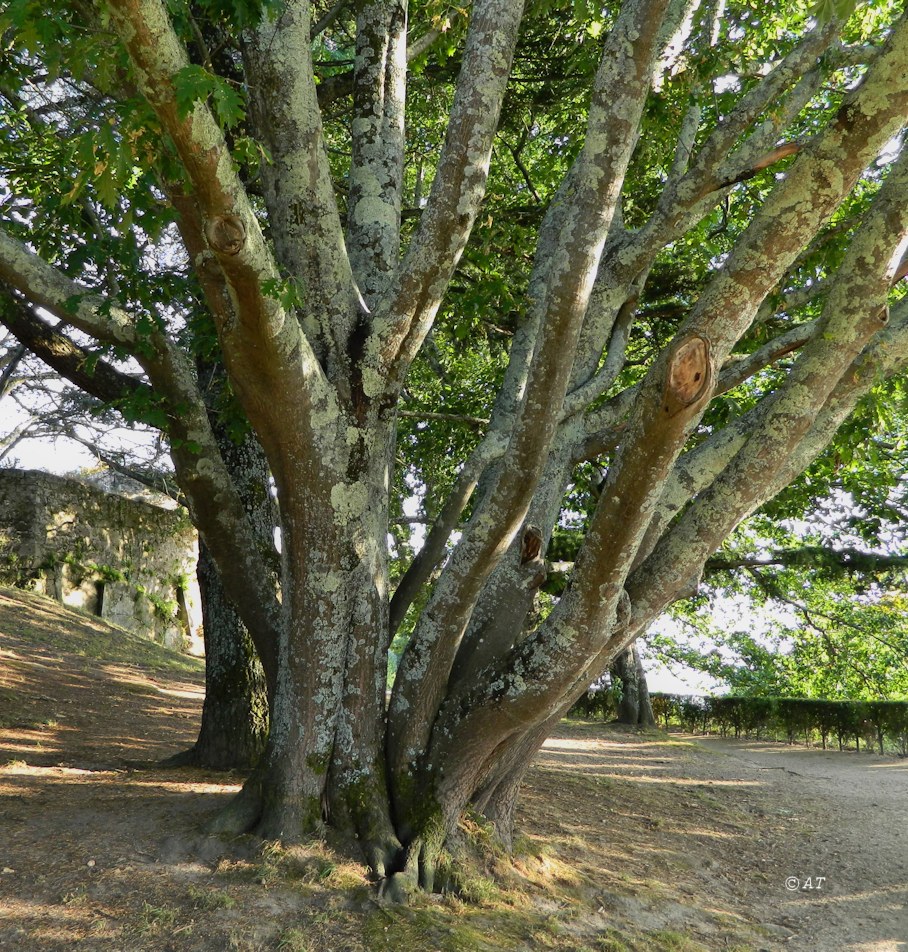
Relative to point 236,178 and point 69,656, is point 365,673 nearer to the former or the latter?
point 236,178

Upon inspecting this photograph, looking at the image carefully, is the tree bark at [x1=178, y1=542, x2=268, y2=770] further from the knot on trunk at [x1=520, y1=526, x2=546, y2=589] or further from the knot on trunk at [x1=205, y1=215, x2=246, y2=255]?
the knot on trunk at [x1=205, y1=215, x2=246, y2=255]

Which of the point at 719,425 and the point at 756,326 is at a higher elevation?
the point at 756,326

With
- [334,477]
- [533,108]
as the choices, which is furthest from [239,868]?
[533,108]

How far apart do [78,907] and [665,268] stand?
769 centimetres

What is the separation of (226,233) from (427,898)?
316cm

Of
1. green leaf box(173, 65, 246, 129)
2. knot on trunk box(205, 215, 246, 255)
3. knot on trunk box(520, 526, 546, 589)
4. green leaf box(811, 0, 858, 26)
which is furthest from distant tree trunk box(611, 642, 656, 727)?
green leaf box(811, 0, 858, 26)

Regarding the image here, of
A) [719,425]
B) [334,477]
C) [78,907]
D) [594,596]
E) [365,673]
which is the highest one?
[719,425]

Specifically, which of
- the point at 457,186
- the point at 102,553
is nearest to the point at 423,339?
the point at 457,186

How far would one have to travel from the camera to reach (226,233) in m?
3.27

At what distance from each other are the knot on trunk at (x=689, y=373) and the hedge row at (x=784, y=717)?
44.6 feet

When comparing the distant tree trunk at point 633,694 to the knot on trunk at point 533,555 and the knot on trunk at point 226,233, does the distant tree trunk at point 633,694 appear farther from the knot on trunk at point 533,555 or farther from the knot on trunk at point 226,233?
the knot on trunk at point 226,233

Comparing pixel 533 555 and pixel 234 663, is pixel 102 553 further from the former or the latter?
pixel 533 555

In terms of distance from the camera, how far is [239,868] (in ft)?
12.5

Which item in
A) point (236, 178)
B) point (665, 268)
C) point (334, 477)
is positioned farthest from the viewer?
point (665, 268)
